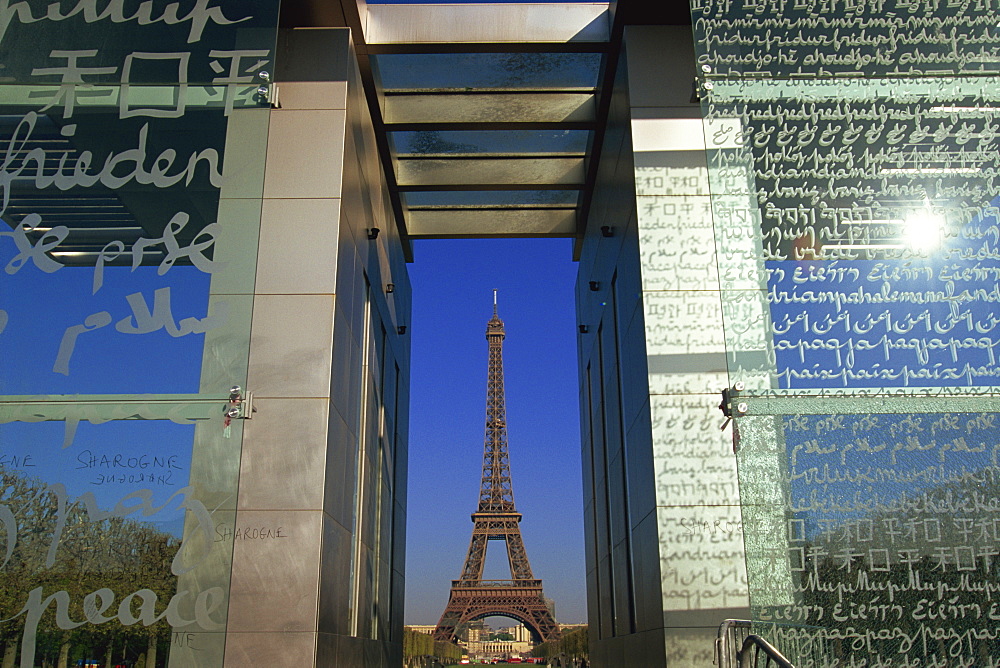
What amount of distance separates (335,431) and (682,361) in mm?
2744

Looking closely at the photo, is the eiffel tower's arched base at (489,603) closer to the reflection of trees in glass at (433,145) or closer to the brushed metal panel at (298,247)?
the reflection of trees in glass at (433,145)

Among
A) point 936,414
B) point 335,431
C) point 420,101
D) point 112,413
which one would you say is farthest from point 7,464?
point 420,101

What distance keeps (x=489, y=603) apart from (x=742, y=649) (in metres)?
47.9

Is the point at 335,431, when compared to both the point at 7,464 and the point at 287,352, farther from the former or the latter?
the point at 7,464

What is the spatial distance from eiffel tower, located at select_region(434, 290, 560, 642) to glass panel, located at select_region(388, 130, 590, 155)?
128 feet

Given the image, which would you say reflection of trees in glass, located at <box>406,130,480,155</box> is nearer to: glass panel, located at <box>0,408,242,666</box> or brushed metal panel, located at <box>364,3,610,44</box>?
brushed metal panel, located at <box>364,3,610,44</box>

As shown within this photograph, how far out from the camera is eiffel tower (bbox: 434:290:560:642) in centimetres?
4900

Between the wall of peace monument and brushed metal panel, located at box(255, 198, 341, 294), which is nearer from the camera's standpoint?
the wall of peace monument

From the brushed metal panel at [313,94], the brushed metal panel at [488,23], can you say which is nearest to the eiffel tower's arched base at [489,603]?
the brushed metal panel at [488,23]

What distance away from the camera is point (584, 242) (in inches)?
474

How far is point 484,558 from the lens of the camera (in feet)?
168

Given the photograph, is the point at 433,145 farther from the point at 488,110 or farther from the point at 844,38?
the point at 844,38

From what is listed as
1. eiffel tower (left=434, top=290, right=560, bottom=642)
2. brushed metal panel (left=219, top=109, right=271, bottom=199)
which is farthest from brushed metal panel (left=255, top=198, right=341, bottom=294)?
eiffel tower (left=434, top=290, right=560, bottom=642)

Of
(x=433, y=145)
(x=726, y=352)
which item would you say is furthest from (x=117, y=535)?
(x=433, y=145)
